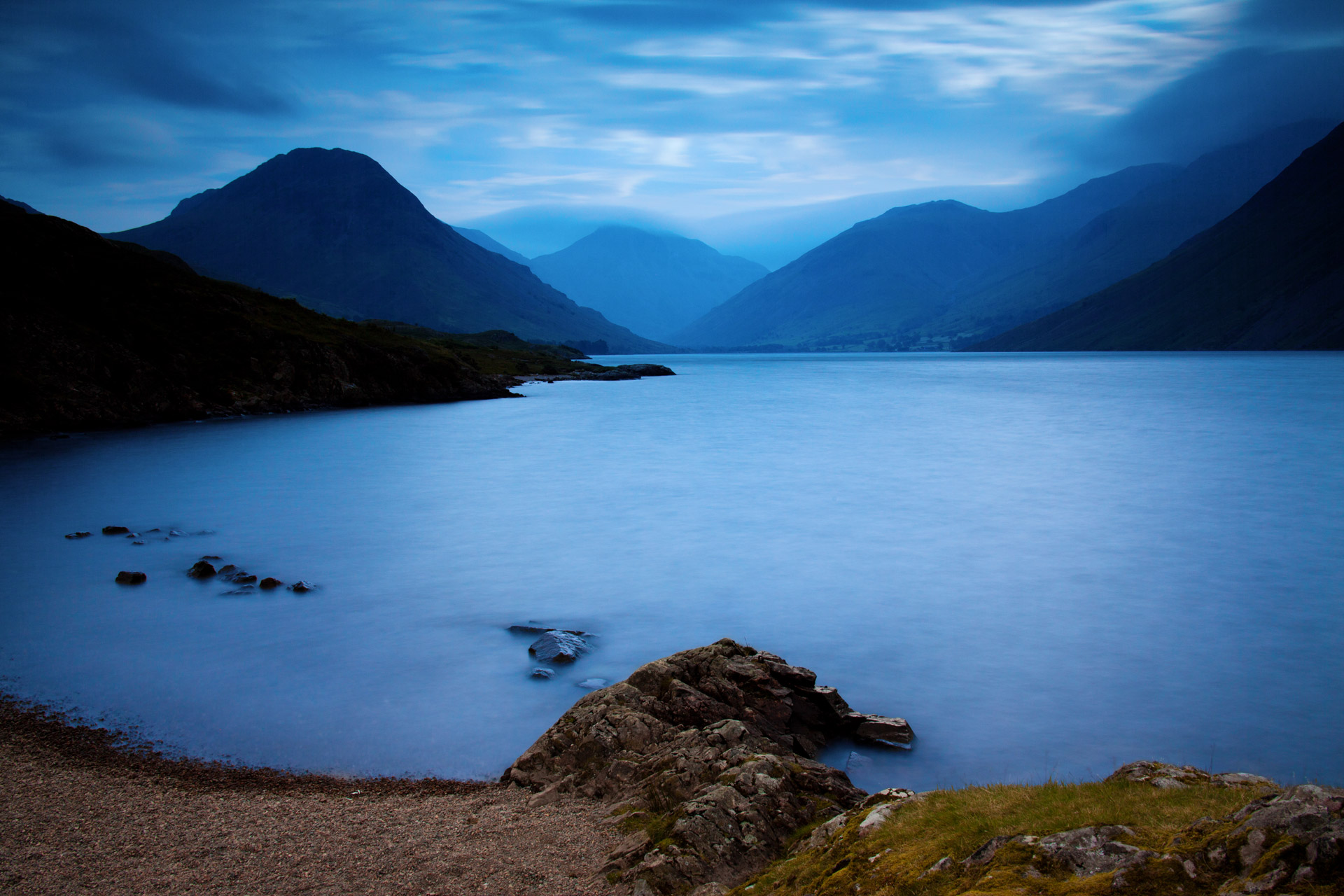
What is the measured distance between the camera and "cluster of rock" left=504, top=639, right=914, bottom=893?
8641 millimetres

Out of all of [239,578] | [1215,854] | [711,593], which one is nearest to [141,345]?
[239,578]

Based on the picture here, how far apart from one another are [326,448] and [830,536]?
136ft

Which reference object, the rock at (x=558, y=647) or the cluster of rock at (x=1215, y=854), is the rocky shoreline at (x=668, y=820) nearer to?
the cluster of rock at (x=1215, y=854)

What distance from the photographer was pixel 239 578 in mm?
23094

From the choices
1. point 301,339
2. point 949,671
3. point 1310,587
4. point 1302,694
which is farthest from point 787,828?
point 301,339

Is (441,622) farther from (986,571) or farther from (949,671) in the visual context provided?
(986,571)

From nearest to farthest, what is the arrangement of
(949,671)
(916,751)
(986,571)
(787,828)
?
(787,828) < (916,751) < (949,671) < (986,571)

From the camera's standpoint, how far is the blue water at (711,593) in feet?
45.7

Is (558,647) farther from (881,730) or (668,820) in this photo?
(668,820)

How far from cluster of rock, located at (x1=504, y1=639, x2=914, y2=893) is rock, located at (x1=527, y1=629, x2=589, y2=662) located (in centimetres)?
417

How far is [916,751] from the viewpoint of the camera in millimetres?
13102

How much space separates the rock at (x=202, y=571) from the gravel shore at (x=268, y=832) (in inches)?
451

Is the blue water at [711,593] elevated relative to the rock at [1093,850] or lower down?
lower down

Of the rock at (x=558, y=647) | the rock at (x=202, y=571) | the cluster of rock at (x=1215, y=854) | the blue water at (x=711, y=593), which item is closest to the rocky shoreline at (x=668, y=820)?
the cluster of rock at (x=1215, y=854)
